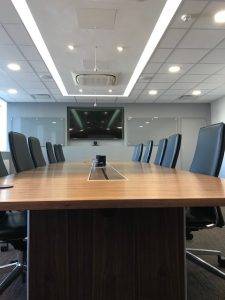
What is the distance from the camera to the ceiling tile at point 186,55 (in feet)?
16.2

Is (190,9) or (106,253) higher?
(190,9)

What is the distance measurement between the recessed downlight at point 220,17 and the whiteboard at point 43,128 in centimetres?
674

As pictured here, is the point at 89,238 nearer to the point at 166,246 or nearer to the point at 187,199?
the point at 166,246

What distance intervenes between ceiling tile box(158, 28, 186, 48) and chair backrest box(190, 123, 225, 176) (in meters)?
2.38

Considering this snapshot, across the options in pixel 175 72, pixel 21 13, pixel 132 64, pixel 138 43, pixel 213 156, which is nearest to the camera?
pixel 213 156

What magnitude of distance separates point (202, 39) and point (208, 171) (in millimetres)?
3090

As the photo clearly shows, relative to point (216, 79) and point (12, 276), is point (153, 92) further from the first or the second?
point (12, 276)

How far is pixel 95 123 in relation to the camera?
33.7 feet

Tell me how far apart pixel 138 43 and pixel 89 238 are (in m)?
4.01

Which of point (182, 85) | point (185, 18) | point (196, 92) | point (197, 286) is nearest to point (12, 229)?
point (197, 286)

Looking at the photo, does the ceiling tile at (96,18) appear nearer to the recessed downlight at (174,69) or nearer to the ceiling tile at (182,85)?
the recessed downlight at (174,69)

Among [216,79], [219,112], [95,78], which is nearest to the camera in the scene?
[95,78]

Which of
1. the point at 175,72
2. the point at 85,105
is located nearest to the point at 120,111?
the point at 85,105

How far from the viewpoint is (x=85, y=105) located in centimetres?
1002
